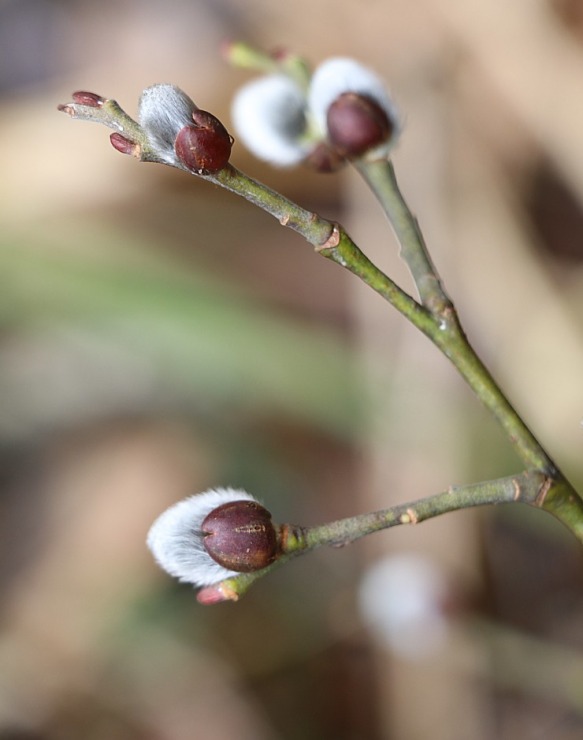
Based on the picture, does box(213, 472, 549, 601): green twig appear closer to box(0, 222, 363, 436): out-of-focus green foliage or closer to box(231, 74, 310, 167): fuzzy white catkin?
box(231, 74, 310, 167): fuzzy white catkin

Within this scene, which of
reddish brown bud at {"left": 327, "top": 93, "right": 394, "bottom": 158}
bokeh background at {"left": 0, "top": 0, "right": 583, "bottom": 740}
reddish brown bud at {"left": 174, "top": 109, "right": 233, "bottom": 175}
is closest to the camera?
reddish brown bud at {"left": 174, "top": 109, "right": 233, "bottom": 175}

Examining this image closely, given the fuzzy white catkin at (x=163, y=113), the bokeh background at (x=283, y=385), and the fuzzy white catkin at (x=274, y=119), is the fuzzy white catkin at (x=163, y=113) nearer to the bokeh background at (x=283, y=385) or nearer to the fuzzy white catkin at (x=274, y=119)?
the fuzzy white catkin at (x=274, y=119)

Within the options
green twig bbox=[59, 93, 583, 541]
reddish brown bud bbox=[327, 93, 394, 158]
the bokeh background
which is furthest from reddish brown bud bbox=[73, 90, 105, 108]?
the bokeh background

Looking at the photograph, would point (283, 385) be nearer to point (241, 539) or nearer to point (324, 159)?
point (324, 159)

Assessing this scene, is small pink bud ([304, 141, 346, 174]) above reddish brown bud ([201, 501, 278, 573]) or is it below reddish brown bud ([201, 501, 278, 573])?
above

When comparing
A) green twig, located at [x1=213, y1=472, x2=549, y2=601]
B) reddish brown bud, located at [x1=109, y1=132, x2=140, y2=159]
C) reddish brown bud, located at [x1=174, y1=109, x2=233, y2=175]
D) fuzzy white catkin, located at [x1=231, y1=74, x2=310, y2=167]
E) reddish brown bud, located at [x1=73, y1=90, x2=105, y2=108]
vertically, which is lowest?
green twig, located at [x1=213, y1=472, x2=549, y2=601]

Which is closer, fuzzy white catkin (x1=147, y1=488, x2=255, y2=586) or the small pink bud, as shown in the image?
fuzzy white catkin (x1=147, y1=488, x2=255, y2=586)

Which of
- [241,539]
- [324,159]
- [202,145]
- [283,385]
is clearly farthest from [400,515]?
[283,385]
